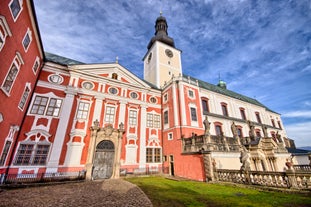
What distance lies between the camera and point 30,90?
11.8 m

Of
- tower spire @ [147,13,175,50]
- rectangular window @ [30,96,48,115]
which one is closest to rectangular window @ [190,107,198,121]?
rectangular window @ [30,96,48,115]

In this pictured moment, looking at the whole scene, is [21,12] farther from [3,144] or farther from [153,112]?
[153,112]

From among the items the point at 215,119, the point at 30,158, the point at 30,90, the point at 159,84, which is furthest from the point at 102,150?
the point at 215,119

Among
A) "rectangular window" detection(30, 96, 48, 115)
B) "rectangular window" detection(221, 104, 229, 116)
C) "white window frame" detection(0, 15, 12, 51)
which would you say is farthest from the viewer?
"rectangular window" detection(221, 104, 229, 116)

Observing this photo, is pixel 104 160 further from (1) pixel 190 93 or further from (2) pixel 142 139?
(1) pixel 190 93

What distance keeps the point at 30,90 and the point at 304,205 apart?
736 inches

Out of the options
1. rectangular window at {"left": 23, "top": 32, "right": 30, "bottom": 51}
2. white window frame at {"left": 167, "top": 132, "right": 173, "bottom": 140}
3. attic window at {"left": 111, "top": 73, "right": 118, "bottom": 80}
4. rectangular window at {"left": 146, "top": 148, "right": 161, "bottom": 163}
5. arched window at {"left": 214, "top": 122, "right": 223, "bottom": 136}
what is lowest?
rectangular window at {"left": 146, "top": 148, "right": 161, "bottom": 163}

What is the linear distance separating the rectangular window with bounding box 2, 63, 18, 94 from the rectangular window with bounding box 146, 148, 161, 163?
44.3 ft

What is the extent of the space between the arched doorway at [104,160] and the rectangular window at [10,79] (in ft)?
28.1

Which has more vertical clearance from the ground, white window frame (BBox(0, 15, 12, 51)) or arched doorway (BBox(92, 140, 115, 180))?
white window frame (BBox(0, 15, 12, 51))

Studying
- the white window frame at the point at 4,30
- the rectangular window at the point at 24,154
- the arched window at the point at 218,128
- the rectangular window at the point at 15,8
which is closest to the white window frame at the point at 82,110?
the rectangular window at the point at 24,154

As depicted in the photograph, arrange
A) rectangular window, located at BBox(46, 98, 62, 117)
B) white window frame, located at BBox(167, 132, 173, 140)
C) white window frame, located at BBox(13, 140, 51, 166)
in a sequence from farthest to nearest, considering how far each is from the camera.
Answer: white window frame, located at BBox(167, 132, 173, 140)
rectangular window, located at BBox(46, 98, 62, 117)
white window frame, located at BBox(13, 140, 51, 166)

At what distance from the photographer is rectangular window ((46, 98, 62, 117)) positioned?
42.6 ft

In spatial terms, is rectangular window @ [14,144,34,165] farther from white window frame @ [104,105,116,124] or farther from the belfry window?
the belfry window
